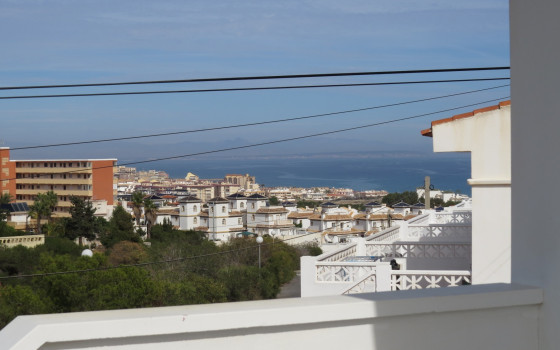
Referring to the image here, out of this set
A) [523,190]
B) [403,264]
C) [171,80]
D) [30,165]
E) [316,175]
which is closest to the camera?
[523,190]

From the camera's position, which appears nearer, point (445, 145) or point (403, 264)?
point (445, 145)

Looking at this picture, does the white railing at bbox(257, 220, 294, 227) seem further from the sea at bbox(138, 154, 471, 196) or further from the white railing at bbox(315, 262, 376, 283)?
the white railing at bbox(315, 262, 376, 283)

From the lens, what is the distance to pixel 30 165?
85812 mm

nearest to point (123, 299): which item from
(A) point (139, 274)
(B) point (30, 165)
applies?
(A) point (139, 274)

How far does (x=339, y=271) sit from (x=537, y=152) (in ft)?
17.2

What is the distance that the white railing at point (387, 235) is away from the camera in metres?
9.50

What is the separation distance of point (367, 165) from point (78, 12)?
13569 cm

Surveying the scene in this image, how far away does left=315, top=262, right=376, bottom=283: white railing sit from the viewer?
22.3ft

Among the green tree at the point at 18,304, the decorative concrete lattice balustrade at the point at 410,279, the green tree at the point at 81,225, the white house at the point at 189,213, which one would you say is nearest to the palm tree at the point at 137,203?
the green tree at the point at 81,225

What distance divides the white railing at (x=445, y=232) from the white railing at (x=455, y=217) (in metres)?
0.58

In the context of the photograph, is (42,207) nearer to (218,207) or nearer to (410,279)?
(218,207)

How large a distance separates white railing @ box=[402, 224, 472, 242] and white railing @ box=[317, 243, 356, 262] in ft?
5.95

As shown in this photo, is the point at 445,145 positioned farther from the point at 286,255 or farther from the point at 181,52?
the point at 286,255

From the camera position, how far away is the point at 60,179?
278ft
